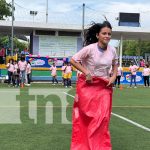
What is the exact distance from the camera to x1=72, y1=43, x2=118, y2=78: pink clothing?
635cm

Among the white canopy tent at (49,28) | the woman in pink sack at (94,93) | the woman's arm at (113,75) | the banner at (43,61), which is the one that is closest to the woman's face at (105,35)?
the woman in pink sack at (94,93)

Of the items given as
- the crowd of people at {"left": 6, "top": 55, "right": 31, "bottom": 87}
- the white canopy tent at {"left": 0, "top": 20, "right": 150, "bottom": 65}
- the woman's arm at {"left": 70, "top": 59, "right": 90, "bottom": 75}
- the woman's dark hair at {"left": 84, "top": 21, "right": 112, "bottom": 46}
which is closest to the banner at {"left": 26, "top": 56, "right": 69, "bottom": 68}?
the crowd of people at {"left": 6, "top": 55, "right": 31, "bottom": 87}

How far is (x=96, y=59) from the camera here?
6348 mm

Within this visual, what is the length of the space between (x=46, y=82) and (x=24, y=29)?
12263 millimetres

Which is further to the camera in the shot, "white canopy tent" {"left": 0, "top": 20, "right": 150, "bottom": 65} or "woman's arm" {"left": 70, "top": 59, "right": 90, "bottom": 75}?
"white canopy tent" {"left": 0, "top": 20, "right": 150, "bottom": 65}

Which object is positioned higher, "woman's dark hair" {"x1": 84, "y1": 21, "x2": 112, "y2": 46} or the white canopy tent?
the white canopy tent

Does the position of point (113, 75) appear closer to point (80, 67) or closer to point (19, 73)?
point (80, 67)

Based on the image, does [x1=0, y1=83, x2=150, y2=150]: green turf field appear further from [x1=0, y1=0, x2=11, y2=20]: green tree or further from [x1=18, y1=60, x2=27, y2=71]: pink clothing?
[x1=0, y1=0, x2=11, y2=20]: green tree

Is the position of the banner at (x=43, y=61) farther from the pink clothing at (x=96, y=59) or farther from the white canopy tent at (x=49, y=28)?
the pink clothing at (x=96, y=59)

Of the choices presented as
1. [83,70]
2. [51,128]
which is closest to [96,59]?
[83,70]

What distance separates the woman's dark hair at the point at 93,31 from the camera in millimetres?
6348

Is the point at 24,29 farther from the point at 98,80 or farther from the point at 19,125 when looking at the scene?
the point at 98,80

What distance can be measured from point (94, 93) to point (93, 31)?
2.82 feet

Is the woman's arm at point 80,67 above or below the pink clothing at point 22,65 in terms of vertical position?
above
